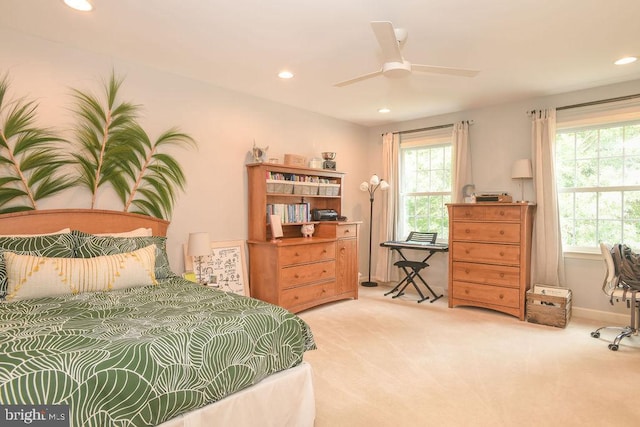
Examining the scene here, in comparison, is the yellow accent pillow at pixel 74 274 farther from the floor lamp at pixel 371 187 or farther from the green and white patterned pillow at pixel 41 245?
the floor lamp at pixel 371 187

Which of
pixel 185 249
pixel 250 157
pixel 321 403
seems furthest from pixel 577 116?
pixel 185 249

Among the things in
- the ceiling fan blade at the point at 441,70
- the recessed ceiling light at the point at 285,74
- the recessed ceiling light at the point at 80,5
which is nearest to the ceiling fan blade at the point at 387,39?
the ceiling fan blade at the point at 441,70

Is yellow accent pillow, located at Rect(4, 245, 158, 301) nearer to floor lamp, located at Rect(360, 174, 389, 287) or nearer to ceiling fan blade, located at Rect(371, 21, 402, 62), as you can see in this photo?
ceiling fan blade, located at Rect(371, 21, 402, 62)

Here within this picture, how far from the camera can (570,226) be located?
13.6ft

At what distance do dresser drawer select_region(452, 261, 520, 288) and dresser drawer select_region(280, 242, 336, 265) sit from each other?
1556 mm

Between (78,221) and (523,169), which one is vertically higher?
(523,169)

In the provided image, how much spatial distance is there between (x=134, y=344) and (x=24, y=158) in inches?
88.1

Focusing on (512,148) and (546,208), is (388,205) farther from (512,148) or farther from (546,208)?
(546,208)

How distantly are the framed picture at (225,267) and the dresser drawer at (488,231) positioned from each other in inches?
103

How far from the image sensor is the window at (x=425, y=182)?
5.08 metres

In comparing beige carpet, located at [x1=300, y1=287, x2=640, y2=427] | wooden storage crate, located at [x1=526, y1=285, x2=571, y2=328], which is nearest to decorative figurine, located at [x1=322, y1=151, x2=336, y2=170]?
beige carpet, located at [x1=300, y1=287, x2=640, y2=427]

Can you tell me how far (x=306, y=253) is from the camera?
4117 mm

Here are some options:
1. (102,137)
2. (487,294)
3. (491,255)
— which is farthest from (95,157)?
(487,294)

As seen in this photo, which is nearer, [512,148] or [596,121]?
[596,121]
